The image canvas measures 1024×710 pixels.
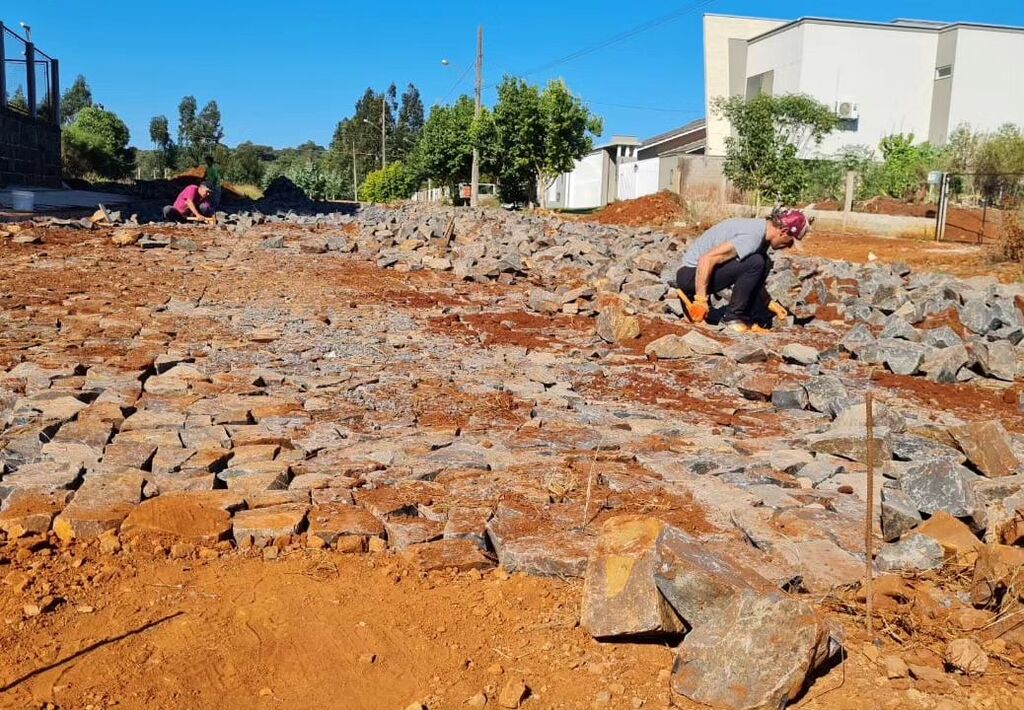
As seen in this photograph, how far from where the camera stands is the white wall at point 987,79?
31.4m

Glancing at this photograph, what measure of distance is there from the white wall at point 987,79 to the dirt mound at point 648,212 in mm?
14850

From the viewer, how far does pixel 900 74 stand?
32.3m

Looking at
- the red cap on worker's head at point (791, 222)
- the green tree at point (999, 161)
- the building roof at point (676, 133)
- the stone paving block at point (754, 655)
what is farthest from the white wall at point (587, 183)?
the stone paving block at point (754, 655)

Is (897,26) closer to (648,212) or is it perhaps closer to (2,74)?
(648,212)

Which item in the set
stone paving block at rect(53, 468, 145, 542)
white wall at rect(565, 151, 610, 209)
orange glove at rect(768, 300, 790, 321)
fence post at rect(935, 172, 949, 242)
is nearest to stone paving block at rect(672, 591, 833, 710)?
stone paving block at rect(53, 468, 145, 542)

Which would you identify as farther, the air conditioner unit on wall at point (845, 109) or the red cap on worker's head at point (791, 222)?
the air conditioner unit on wall at point (845, 109)

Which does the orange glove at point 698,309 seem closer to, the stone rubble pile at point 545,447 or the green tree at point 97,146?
the stone rubble pile at point 545,447

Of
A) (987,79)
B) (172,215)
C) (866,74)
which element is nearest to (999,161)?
(866,74)

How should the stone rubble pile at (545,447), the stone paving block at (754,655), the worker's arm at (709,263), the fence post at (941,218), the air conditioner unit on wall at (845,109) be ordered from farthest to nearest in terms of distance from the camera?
the air conditioner unit on wall at (845,109) < the fence post at (941,218) < the worker's arm at (709,263) < the stone rubble pile at (545,447) < the stone paving block at (754,655)

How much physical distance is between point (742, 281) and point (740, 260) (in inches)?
7.6

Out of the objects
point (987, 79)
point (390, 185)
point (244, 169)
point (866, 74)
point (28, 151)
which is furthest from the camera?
point (244, 169)

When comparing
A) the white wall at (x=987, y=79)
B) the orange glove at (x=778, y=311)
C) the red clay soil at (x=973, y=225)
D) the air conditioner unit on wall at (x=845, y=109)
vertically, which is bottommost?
the orange glove at (x=778, y=311)

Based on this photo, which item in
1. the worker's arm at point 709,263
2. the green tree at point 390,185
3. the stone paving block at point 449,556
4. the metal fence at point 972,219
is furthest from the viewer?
the green tree at point 390,185

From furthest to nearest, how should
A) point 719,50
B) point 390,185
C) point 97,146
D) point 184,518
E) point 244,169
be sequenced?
point 244,169 → point 390,185 → point 97,146 → point 719,50 → point 184,518
